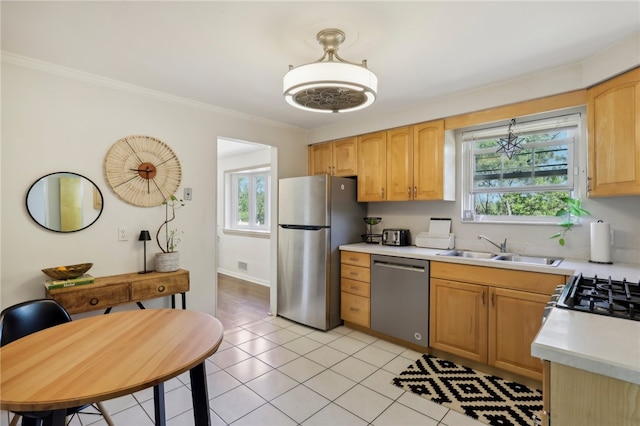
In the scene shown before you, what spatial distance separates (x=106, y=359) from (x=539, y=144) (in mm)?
3422

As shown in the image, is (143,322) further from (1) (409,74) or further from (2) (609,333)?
(1) (409,74)

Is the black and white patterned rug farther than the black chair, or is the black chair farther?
the black and white patterned rug

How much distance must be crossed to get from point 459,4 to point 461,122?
56.9 inches

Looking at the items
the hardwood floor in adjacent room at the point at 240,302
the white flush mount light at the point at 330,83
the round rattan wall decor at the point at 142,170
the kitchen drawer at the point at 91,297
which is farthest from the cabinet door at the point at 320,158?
the kitchen drawer at the point at 91,297

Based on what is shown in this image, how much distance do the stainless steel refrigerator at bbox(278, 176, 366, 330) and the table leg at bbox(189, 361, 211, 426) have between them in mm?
1995

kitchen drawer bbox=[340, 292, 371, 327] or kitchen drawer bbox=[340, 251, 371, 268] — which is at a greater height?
kitchen drawer bbox=[340, 251, 371, 268]

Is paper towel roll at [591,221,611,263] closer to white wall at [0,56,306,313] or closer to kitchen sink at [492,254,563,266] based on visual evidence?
kitchen sink at [492,254,563,266]

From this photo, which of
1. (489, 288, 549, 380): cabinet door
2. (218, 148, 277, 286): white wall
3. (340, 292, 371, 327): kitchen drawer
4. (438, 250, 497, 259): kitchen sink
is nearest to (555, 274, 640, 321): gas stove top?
(489, 288, 549, 380): cabinet door

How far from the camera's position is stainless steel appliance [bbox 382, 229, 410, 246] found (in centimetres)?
338

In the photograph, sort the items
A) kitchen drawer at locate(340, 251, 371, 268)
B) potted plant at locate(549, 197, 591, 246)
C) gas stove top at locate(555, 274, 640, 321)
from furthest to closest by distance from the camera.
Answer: kitchen drawer at locate(340, 251, 371, 268) → potted plant at locate(549, 197, 591, 246) → gas stove top at locate(555, 274, 640, 321)

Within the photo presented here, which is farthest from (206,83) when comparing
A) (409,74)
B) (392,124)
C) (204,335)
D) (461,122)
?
(461,122)

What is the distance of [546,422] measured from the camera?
3.13 ft

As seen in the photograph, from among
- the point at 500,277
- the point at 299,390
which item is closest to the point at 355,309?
the point at 299,390

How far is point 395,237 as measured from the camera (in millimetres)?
3398
